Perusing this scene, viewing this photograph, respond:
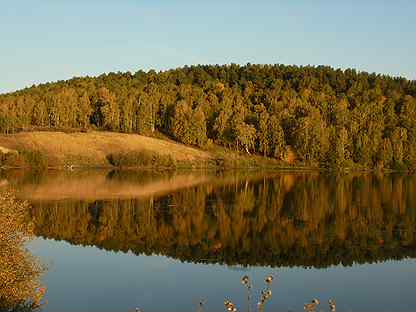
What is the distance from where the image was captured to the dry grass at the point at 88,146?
122562 mm

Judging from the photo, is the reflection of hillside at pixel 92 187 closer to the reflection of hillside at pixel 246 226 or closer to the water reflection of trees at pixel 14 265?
the reflection of hillside at pixel 246 226

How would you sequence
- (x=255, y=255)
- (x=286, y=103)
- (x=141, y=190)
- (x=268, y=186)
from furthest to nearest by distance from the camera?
(x=286, y=103) < (x=268, y=186) < (x=141, y=190) < (x=255, y=255)

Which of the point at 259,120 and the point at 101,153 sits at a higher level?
the point at 259,120

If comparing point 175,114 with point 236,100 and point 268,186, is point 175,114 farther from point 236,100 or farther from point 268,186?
point 268,186

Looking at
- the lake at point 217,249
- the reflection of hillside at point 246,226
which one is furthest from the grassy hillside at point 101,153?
the reflection of hillside at point 246,226

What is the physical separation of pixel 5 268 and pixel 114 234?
76.3ft

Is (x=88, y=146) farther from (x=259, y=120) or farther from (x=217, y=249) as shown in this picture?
(x=217, y=249)

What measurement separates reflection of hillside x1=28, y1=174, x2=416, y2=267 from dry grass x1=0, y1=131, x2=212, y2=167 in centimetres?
5876

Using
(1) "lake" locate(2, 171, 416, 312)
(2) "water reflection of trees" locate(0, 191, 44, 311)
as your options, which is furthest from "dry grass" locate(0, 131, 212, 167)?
(2) "water reflection of trees" locate(0, 191, 44, 311)

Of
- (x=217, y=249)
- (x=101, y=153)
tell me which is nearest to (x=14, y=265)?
(x=217, y=249)

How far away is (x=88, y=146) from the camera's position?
5098 inches

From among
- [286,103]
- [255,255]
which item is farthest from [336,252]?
[286,103]

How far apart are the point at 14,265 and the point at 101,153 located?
10957 cm

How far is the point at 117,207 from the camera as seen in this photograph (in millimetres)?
55406
